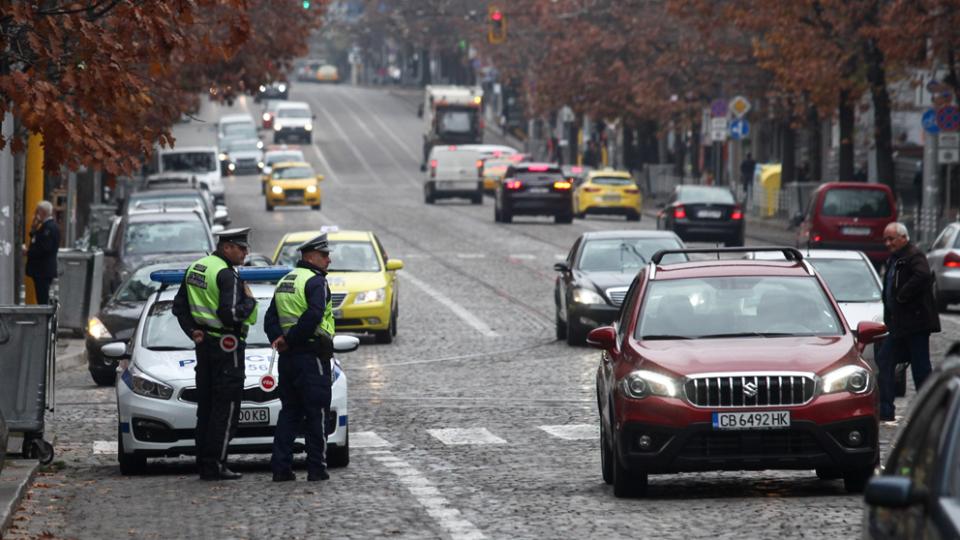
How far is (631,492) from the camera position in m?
13.3

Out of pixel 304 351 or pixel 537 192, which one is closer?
pixel 304 351

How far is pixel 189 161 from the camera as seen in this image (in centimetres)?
6944

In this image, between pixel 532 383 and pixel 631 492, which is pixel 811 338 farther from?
pixel 532 383

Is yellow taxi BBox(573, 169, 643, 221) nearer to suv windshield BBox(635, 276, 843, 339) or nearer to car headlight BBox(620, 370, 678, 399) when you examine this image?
suv windshield BBox(635, 276, 843, 339)

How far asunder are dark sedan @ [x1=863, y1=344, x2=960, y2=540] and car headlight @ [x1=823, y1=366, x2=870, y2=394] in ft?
17.6

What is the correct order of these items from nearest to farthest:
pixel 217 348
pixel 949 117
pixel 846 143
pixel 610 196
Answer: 1. pixel 217 348
2. pixel 949 117
3. pixel 846 143
4. pixel 610 196

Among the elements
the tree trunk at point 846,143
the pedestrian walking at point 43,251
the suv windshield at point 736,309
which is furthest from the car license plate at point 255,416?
the tree trunk at point 846,143

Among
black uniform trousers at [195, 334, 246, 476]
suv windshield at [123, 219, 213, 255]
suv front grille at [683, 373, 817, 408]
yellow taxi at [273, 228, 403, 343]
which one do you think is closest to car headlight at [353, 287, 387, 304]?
yellow taxi at [273, 228, 403, 343]

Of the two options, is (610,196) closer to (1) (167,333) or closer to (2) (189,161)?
(2) (189,161)

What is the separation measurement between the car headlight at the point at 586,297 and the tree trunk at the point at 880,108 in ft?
66.9

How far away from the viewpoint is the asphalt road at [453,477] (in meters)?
12.3

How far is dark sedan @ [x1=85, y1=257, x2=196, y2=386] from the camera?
77.1ft

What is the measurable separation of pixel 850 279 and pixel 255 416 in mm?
9426

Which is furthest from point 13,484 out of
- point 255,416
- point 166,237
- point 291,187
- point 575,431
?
point 291,187
